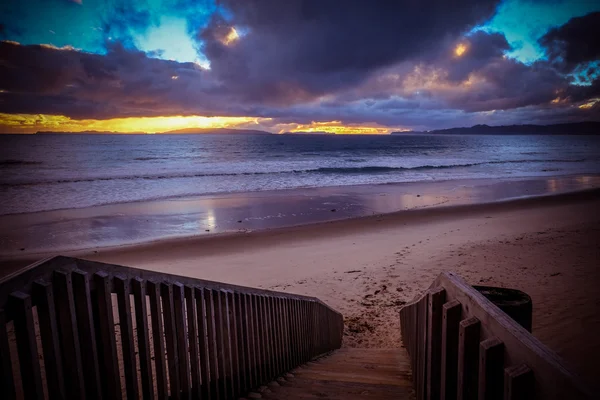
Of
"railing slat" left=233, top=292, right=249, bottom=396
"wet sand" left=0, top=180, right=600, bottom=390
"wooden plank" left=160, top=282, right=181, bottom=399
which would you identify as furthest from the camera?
"wet sand" left=0, top=180, right=600, bottom=390

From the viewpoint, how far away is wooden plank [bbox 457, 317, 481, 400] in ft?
5.18

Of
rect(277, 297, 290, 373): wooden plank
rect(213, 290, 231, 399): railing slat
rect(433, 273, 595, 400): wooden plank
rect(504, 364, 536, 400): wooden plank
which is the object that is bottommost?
rect(277, 297, 290, 373): wooden plank

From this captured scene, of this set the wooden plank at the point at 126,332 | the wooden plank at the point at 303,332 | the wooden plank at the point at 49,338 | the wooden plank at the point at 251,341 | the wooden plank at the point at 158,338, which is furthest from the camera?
the wooden plank at the point at 303,332

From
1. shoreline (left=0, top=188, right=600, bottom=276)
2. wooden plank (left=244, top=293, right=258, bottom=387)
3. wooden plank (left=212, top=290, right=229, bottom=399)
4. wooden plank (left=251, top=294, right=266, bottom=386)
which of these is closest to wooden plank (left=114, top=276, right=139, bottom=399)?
wooden plank (left=212, top=290, right=229, bottom=399)

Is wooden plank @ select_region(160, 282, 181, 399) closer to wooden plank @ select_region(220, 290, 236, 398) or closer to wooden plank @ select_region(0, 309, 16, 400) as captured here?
wooden plank @ select_region(220, 290, 236, 398)

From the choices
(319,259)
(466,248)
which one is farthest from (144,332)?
(466,248)

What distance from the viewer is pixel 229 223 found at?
18125 mm

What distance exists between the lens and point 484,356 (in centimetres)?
136

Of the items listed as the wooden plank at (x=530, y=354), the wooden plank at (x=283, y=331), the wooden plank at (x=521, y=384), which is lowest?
the wooden plank at (x=283, y=331)

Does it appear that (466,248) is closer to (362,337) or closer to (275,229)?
(362,337)

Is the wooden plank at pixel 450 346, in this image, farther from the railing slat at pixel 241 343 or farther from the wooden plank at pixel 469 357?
the railing slat at pixel 241 343

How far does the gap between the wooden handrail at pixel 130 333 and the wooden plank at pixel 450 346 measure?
178cm

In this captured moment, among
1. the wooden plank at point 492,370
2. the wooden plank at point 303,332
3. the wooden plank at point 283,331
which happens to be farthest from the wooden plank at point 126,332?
the wooden plank at point 303,332

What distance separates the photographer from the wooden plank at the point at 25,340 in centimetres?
156
